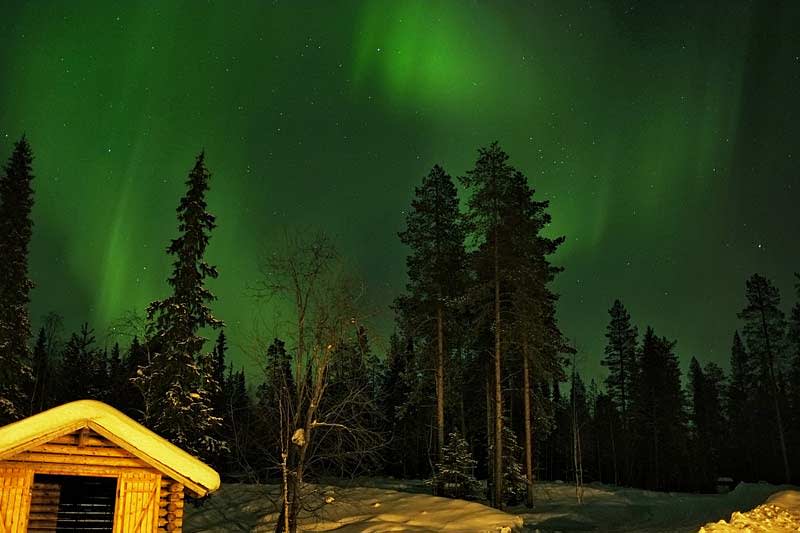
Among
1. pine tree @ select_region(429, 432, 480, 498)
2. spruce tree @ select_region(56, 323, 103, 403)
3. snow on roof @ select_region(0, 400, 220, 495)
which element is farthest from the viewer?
spruce tree @ select_region(56, 323, 103, 403)

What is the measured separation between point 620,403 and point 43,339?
57.0 meters

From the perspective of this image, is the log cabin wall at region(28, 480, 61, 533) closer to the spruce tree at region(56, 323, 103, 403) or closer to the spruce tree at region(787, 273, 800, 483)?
the spruce tree at region(56, 323, 103, 403)

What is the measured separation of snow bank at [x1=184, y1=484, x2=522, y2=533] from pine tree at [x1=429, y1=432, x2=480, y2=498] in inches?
138

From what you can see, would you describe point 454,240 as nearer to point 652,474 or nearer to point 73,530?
point 73,530

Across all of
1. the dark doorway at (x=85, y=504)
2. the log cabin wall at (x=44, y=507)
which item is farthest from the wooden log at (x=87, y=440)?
the dark doorway at (x=85, y=504)

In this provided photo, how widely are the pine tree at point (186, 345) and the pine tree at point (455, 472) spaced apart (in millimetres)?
10149

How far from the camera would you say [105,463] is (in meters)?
13.5

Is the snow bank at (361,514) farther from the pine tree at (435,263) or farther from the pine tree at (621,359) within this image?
the pine tree at (621,359)

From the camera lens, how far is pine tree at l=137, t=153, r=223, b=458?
2828 centimetres

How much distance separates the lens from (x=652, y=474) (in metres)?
63.7

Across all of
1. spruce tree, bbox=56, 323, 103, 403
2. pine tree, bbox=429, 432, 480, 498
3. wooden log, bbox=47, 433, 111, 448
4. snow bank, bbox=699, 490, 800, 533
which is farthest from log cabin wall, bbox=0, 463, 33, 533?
spruce tree, bbox=56, 323, 103, 403

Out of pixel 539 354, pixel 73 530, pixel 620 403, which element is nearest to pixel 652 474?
pixel 620 403

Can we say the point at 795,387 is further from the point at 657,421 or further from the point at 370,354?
the point at 370,354

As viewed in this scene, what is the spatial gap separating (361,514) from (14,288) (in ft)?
59.3
